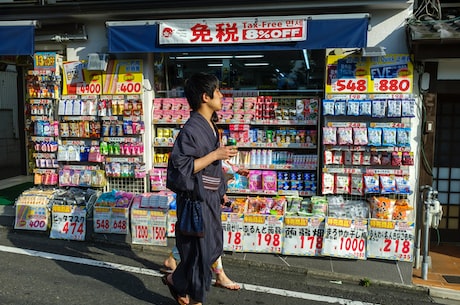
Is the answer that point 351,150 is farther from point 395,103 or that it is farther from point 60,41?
point 60,41

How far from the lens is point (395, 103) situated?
6191 millimetres

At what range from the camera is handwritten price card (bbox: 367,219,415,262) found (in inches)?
222

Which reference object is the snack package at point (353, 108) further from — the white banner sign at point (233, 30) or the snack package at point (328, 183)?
the white banner sign at point (233, 30)

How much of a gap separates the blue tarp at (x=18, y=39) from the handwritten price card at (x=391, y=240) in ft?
19.2

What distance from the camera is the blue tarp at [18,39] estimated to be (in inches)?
274

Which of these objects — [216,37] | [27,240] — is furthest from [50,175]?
[216,37]

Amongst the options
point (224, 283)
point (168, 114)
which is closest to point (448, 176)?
point (224, 283)

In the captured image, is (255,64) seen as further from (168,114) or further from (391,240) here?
(391,240)

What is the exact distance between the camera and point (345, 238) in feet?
18.8

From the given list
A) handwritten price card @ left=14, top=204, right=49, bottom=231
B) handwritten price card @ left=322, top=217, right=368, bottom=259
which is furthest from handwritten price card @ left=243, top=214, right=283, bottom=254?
handwritten price card @ left=14, top=204, right=49, bottom=231

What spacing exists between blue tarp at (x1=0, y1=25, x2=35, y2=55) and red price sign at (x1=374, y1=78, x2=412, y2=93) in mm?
5401

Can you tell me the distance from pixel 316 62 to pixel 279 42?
102 cm

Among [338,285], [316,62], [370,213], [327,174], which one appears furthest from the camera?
[316,62]

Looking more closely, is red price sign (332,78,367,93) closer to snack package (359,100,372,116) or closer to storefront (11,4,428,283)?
storefront (11,4,428,283)
